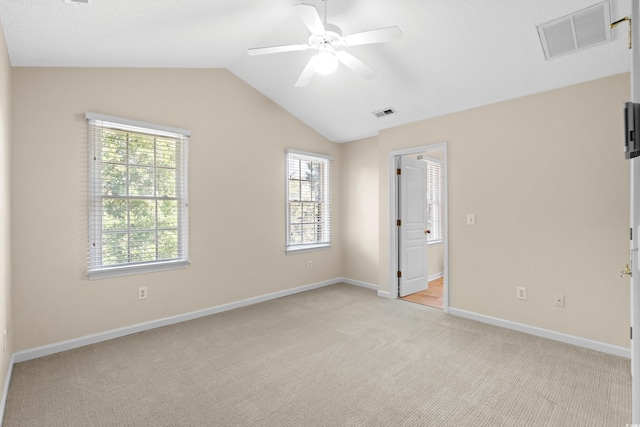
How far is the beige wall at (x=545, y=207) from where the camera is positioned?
2768mm

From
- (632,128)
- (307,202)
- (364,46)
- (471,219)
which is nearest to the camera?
(632,128)

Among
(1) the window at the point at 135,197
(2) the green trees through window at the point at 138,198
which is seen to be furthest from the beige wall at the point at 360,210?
(2) the green trees through window at the point at 138,198

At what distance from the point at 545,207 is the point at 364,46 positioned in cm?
234

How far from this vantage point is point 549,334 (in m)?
3.09

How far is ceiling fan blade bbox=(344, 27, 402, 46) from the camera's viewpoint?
218 cm

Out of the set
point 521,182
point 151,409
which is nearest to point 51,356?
point 151,409

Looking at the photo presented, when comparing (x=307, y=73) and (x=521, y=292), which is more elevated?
(x=307, y=73)

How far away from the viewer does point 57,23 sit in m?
2.17

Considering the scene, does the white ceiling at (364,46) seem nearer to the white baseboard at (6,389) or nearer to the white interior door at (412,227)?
the white interior door at (412,227)

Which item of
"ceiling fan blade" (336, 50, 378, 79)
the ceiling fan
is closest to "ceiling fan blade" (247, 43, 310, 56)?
the ceiling fan

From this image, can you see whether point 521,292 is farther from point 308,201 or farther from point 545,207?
point 308,201

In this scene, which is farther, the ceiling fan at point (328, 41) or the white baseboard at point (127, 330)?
the white baseboard at point (127, 330)

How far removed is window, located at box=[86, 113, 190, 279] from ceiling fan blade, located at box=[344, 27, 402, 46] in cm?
217

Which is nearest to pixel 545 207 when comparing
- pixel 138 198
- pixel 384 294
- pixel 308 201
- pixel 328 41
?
pixel 384 294
